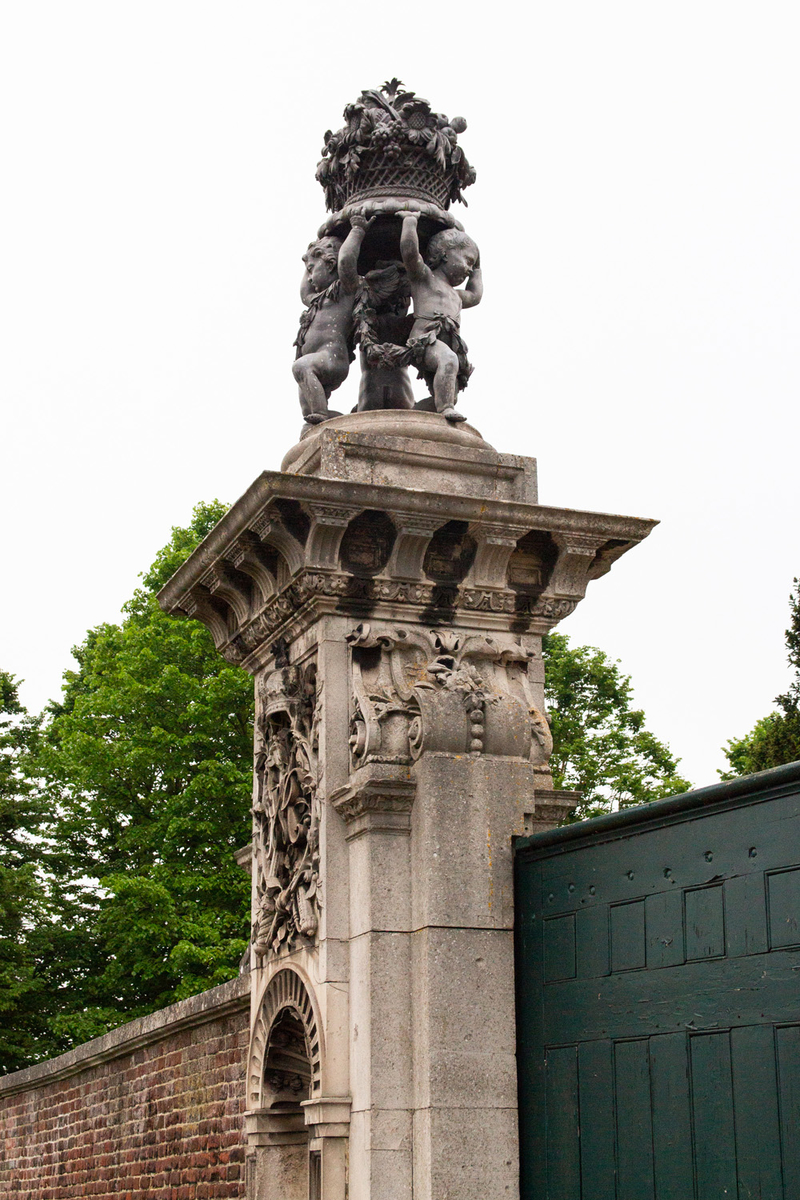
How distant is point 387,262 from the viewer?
8.04 meters

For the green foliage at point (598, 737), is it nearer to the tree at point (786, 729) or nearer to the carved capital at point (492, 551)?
the tree at point (786, 729)

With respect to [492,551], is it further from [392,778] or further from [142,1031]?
[142,1031]

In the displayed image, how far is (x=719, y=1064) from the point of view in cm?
511

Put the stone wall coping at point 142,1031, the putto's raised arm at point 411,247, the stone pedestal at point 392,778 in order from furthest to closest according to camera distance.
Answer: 1. the stone wall coping at point 142,1031
2. the putto's raised arm at point 411,247
3. the stone pedestal at point 392,778

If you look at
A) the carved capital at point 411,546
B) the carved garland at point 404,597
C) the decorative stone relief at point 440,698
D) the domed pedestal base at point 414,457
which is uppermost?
the domed pedestal base at point 414,457

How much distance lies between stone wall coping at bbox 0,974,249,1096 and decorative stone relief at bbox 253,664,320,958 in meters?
1.89

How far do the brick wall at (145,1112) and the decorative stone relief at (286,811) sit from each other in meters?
1.89

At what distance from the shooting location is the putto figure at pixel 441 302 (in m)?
7.52

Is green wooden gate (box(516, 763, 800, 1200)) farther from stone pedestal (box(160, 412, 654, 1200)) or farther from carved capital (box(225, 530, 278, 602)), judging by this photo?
carved capital (box(225, 530, 278, 602))

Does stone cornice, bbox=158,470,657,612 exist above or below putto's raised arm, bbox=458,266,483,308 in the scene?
below

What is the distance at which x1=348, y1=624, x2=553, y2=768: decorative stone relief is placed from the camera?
625cm

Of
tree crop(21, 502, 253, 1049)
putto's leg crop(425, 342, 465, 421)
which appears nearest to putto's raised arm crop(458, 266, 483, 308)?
putto's leg crop(425, 342, 465, 421)

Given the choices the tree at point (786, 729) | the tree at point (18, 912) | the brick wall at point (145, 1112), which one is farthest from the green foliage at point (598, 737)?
the brick wall at point (145, 1112)

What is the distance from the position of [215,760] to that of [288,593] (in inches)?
696
